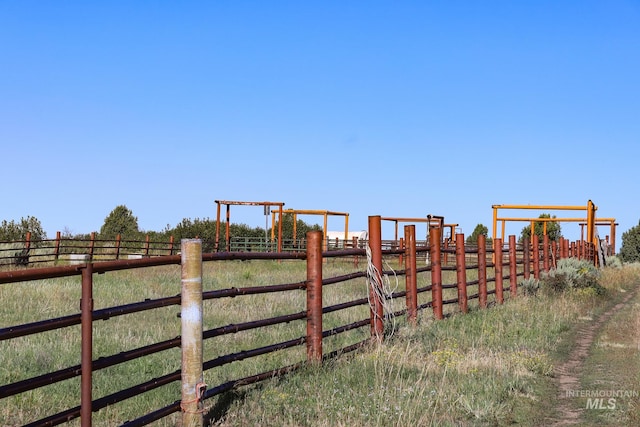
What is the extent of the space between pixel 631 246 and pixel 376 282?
44.4 m

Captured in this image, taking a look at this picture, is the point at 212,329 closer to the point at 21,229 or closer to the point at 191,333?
the point at 191,333

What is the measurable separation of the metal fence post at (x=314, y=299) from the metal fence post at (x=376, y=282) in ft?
5.36

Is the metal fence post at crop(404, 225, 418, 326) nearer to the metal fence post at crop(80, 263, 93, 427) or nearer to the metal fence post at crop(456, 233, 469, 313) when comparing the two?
the metal fence post at crop(456, 233, 469, 313)

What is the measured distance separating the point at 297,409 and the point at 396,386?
1222 millimetres

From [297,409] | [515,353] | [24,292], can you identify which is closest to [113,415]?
[297,409]

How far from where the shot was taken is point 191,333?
525 cm

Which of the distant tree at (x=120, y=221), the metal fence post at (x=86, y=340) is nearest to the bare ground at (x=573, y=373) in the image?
the metal fence post at (x=86, y=340)

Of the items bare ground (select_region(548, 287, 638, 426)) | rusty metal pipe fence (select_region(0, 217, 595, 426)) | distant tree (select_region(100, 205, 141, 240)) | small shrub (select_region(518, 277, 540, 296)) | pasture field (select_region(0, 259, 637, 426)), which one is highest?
distant tree (select_region(100, 205, 141, 240))

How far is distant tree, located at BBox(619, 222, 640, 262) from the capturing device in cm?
4791

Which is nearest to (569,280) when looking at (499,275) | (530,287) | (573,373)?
(530,287)

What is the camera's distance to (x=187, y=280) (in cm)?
522

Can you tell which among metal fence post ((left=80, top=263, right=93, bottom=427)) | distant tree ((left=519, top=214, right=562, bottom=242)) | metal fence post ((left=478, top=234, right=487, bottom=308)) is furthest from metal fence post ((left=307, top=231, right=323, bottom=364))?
distant tree ((left=519, top=214, right=562, bottom=242))

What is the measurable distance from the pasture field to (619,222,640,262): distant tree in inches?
1472

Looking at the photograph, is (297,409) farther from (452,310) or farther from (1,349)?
(452,310)
